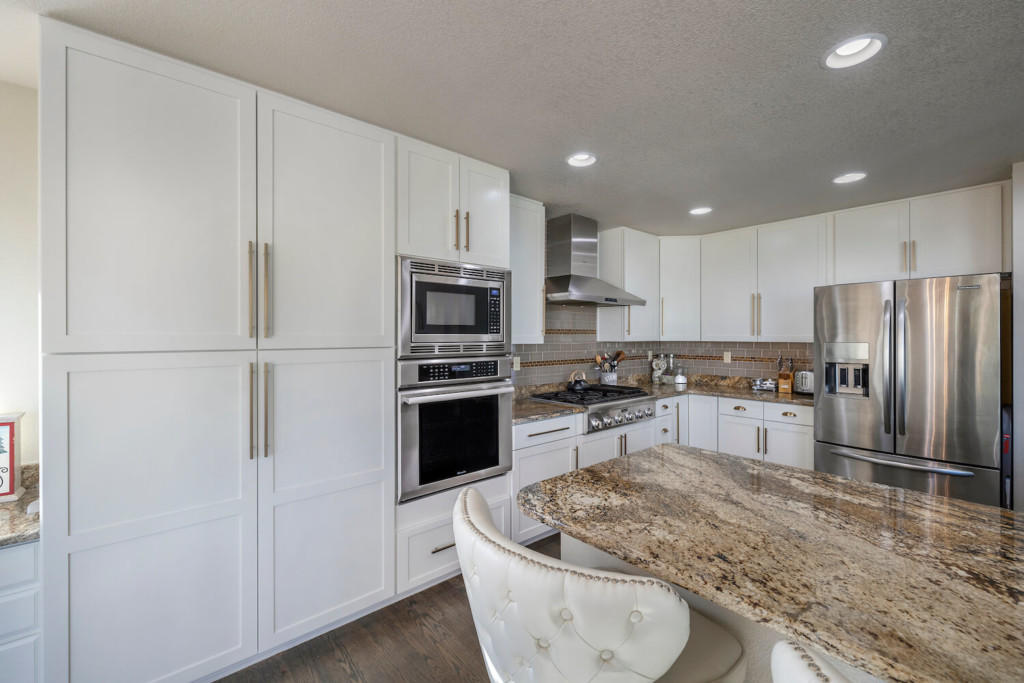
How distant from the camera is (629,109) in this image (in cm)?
194

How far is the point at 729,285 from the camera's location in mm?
4035

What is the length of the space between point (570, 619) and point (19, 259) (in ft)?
8.29

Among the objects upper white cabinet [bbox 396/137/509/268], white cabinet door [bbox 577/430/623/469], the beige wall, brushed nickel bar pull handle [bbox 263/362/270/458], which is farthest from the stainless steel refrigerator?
the beige wall

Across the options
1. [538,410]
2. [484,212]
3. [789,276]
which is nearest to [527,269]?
[484,212]

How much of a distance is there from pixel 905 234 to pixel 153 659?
184 inches

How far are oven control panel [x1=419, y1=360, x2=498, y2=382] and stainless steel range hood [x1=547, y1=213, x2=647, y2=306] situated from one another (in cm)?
104

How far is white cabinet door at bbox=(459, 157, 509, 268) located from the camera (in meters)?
2.45

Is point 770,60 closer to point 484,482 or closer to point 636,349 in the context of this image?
point 484,482

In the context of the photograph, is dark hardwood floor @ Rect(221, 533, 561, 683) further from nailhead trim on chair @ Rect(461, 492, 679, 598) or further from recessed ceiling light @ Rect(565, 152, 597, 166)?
recessed ceiling light @ Rect(565, 152, 597, 166)

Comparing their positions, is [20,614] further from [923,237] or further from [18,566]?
[923,237]

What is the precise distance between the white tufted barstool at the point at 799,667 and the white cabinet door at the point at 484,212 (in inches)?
83.9

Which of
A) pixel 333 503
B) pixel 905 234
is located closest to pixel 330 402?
pixel 333 503

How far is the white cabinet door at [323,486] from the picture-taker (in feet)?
5.96

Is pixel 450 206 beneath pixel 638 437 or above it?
above
